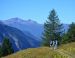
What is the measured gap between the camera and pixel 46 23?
103 metres

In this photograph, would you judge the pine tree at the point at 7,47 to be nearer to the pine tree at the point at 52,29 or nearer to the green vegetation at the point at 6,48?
the green vegetation at the point at 6,48

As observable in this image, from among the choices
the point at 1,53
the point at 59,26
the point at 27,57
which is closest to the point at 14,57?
the point at 27,57

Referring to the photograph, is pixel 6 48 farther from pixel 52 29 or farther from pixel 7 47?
pixel 52 29

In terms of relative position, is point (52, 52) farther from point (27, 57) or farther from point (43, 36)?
point (43, 36)

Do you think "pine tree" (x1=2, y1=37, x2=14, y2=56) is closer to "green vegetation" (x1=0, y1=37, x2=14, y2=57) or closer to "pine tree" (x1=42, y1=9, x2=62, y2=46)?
"green vegetation" (x1=0, y1=37, x2=14, y2=57)

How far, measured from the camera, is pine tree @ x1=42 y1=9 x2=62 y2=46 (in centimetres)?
9900

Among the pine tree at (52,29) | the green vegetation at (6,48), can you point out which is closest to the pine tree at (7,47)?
the green vegetation at (6,48)

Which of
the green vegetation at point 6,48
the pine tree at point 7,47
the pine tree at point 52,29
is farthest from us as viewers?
the pine tree at point 52,29

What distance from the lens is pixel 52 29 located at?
4040 inches

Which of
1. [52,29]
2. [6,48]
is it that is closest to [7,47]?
[6,48]

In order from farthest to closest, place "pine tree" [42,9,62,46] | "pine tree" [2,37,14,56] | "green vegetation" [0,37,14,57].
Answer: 1. "pine tree" [42,9,62,46]
2. "pine tree" [2,37,14,56]
3. "green vegetation" [0,37,14,57]

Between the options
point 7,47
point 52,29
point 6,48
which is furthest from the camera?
point 52,29

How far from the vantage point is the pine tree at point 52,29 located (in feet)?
325

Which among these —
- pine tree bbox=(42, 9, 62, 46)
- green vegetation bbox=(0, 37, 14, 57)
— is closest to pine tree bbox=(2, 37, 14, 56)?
green vegetation bbox=(0, 37, 14, 57)
